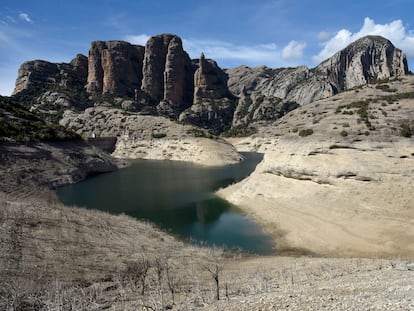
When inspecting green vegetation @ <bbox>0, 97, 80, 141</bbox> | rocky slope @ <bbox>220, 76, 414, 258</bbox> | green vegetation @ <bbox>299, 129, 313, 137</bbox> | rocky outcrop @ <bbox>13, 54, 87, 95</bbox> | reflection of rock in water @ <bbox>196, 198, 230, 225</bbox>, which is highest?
rocky outcrop @ <bbox>13, 54, 87, 95</bbox>

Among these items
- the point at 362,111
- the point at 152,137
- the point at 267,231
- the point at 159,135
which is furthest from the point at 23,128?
the point at 152,137

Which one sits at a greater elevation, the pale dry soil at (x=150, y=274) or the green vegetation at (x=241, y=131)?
the green vegetation at (x=241, y=131)

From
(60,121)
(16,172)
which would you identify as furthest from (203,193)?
(60,121)

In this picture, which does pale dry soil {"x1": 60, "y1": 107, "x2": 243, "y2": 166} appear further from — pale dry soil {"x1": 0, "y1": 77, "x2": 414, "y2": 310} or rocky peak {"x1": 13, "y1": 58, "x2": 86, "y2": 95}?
pale dry soil {"x1": 0, "y1": 77, "x2": 414, "y2": 310}

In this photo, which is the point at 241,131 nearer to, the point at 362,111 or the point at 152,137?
the point at 152,137

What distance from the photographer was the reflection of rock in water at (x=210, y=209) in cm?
3788

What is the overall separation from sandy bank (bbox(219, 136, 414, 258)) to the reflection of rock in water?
97.3 inches

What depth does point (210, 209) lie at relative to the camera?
42.4 meters

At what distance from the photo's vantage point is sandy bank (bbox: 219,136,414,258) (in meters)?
28.2

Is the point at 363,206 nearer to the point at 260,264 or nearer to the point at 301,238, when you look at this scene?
the point at 301,238

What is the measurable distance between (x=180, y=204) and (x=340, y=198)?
20641 millimetres

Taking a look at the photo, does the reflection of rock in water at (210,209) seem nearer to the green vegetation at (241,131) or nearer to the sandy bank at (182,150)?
the sandy bank at (182,150)

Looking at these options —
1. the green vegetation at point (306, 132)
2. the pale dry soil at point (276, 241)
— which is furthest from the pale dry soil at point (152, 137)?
the green vegetation at point (306, 132)

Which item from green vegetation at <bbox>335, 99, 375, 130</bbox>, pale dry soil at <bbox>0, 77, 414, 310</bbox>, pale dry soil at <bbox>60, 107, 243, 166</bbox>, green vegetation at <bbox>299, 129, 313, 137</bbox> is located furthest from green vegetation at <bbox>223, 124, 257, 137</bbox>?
green vegetation at <bbox>299, 129, 313, 137</bbox>
